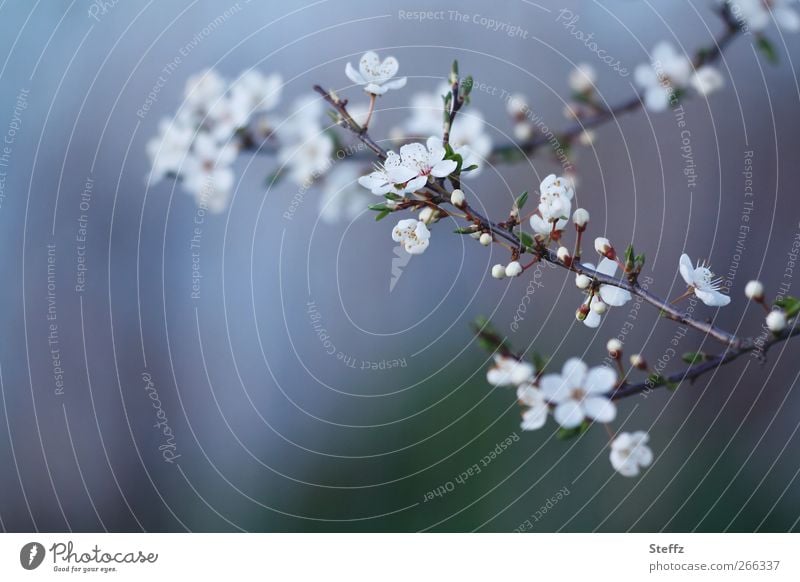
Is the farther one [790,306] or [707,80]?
[707,80]

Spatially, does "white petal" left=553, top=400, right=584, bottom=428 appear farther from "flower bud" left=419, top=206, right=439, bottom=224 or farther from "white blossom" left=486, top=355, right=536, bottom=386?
"flower bud" left=419, top=206, right=439, bottom=224

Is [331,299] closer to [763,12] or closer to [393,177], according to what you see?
[393,177]

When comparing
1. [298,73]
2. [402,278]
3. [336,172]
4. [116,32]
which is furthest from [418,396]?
[116,32]

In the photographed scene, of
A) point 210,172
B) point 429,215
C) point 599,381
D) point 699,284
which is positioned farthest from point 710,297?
point 210,172

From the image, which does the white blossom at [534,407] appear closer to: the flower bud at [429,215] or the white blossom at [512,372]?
the white blossom at [512,372]


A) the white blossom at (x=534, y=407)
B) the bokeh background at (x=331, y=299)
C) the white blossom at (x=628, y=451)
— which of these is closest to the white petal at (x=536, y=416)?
the white blossom at (x=534, y=407)

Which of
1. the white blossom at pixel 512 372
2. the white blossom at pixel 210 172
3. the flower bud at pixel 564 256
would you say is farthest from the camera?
the white blossom at pixel 210 172
